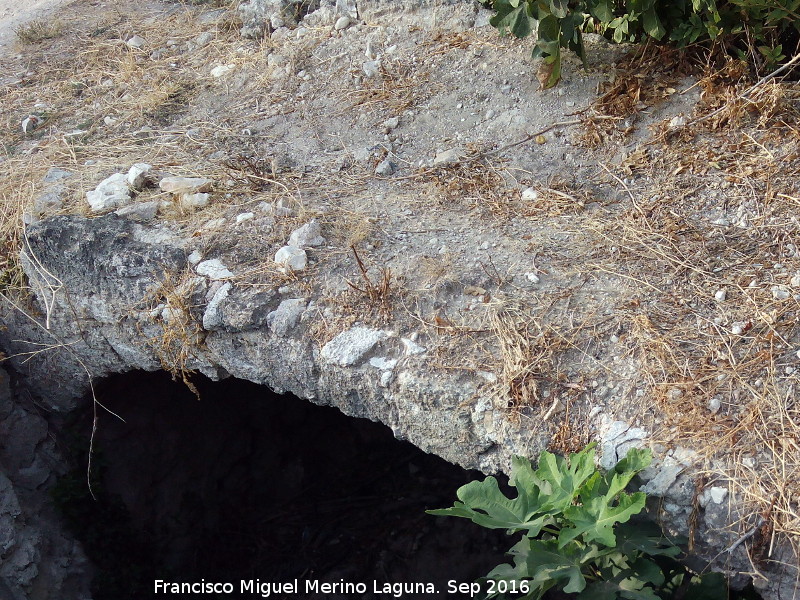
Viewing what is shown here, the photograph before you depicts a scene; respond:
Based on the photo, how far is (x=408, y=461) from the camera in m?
4.39

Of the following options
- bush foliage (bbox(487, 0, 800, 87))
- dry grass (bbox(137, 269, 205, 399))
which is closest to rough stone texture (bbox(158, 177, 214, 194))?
dry grass (bbox(137, 269, 205, 399))

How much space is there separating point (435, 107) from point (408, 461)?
79.8 inches

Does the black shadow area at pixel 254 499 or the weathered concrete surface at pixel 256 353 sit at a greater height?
the weathered concrete surface at pixel 256 353

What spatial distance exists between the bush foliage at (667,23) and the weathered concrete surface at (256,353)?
1.51 meters

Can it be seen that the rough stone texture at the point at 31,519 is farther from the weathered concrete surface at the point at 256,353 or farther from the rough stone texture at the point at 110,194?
the rough stone texture at the point at 110,194

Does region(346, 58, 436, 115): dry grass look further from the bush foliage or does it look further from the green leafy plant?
the green leafy plant

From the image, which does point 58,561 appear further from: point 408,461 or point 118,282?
point 408,461

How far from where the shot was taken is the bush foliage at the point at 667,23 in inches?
119

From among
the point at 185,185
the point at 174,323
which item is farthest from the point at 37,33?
the point at 174,323

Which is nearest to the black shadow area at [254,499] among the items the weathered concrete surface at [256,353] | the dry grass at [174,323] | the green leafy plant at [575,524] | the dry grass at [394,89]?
the weathered concrete surface at [256,353]

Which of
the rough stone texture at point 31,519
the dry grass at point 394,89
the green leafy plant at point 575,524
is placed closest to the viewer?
the green leafy plant at point 575,524

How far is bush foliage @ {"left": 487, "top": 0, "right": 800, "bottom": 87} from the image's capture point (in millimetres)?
3025

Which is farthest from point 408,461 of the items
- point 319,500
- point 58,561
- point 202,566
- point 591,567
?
point 591,567

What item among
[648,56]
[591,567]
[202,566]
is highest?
[648,56]
